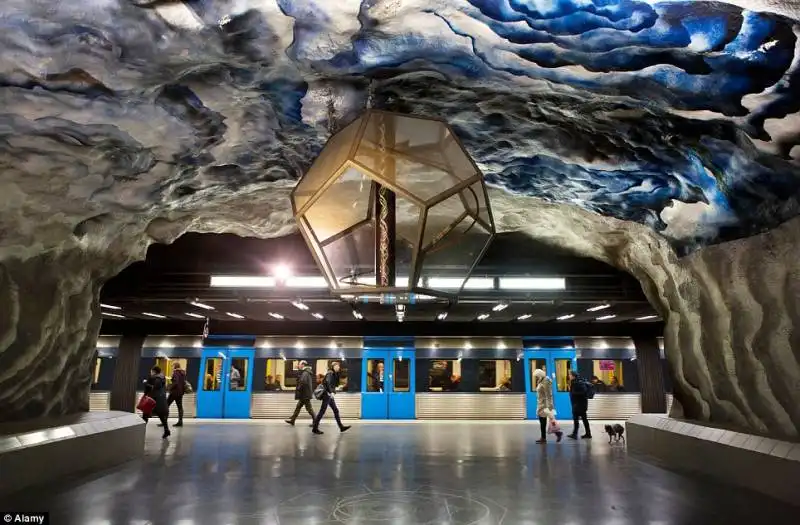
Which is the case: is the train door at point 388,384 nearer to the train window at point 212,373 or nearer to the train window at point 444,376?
the train window at point 444,376

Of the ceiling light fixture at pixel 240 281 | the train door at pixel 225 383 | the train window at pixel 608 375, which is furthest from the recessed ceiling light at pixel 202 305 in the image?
the train window at pixel 608 375

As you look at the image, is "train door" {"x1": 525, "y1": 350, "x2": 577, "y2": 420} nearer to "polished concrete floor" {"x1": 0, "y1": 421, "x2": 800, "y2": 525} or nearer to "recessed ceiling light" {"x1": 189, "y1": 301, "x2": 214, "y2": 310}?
"polished concrete floor" {"x1": 0, "y1": 421, "x2": 800, "y2": 525}

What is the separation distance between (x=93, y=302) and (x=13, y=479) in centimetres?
274

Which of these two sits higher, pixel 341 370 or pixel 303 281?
pixel 303 281

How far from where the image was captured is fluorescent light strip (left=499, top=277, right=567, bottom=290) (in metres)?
7.23

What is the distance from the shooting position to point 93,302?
624cm

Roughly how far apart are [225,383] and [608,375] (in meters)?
10.4

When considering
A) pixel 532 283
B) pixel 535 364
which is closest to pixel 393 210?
pixel 532 283

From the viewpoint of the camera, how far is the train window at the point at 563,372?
1273 cm

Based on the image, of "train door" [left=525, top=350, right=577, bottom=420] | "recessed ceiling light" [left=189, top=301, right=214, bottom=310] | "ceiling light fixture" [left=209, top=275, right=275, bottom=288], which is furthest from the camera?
"train door" [left=525, top=350, right=577, bottom=420]

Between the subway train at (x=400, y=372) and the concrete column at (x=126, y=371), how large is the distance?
142 mm

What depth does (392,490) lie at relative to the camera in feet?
14.5

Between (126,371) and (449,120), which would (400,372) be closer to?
(126,371)

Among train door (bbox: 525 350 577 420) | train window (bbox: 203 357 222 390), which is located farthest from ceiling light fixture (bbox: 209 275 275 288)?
train door (bbox: 525 350 577 420)
